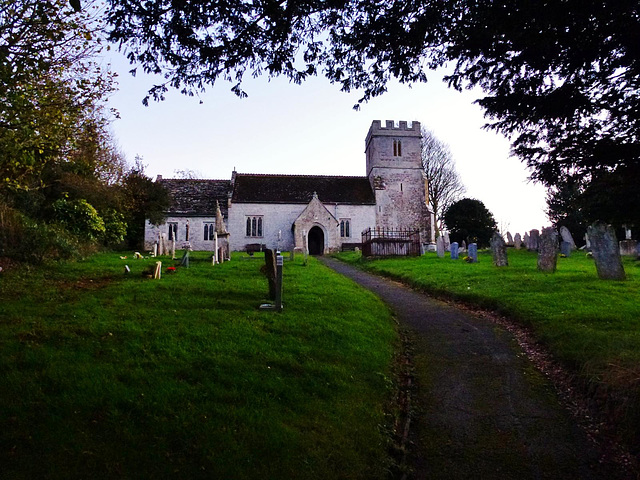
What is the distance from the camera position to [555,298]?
32.0 ft

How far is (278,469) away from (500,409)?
2.88 m

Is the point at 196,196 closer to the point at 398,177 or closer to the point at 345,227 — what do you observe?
the point at 345,227

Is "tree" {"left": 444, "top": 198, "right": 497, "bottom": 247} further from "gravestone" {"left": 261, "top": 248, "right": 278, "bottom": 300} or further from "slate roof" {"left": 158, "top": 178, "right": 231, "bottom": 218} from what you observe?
"gravestone" {"left": 261, "top": 248, "right": 278, "bottom": 300}

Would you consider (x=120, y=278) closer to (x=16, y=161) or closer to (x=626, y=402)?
(x=16, y=161)

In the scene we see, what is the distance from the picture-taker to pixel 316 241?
3969 centimetres

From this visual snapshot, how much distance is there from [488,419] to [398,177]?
125ft

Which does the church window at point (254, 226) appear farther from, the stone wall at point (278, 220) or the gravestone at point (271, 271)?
the gravestone at point (271, 271)

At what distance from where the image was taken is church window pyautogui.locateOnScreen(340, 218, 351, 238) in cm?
4019

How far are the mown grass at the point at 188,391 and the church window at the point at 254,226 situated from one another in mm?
31284

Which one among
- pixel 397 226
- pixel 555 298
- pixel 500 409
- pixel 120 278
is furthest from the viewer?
pixel 397 226

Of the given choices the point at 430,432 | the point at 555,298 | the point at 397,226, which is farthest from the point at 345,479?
the point at 397,226

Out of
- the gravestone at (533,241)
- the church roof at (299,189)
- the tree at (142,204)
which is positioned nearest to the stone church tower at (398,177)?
the church roof at (299,189)

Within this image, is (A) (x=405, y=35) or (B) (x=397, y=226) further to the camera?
(B) (x=397, y=226)

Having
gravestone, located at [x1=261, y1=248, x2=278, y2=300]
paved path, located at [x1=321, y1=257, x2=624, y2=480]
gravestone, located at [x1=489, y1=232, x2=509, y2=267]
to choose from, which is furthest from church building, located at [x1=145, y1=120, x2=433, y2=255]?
paved path, located at [x1=321, y1=257, x2=624, y2=480]
